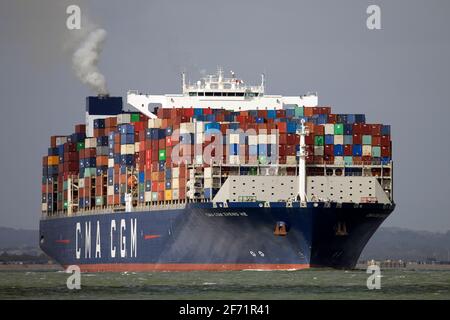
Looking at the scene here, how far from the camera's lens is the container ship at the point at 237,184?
338ft

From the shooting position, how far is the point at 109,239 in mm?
124625

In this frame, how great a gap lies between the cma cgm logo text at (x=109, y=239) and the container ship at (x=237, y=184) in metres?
0.21

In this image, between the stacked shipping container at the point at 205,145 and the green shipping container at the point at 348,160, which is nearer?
the stacked shipping container at the point at 205,145

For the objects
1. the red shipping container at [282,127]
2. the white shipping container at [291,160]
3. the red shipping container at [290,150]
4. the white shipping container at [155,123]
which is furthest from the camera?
the white shipping container at [155,123]

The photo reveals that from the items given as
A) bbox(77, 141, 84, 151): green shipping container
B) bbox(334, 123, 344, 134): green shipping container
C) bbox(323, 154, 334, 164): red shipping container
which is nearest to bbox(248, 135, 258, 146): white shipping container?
bbox(323, 154, 334, 164): red shipping container

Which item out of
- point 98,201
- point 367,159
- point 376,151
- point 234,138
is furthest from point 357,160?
point 98,201

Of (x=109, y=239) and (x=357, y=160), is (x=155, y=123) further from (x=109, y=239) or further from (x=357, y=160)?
(x=357, y=160)

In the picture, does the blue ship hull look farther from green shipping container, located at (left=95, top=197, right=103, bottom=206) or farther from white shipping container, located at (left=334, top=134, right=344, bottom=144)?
white shipping container, located at (left=334, top=134, right=344, bottom=144)

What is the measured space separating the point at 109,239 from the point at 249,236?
2356 centimetres

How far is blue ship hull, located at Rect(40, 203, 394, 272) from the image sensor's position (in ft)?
336

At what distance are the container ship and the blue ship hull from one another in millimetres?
89

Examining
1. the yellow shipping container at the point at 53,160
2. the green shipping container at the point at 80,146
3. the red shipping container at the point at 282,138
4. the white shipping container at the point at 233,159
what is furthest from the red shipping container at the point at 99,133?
the red shipping container at the point at 282,138

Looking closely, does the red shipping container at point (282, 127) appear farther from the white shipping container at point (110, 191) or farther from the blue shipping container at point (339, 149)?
the white shipping container at point (110, 191)
